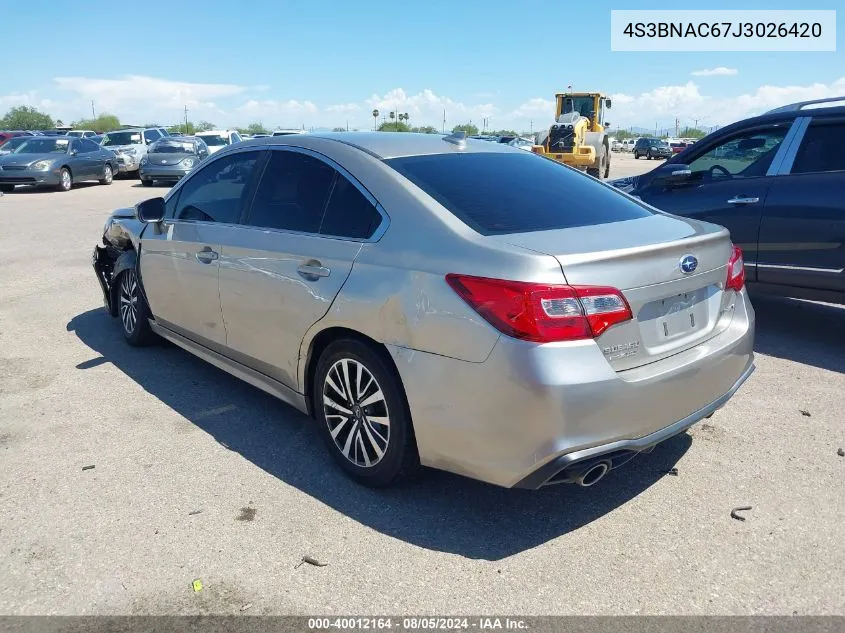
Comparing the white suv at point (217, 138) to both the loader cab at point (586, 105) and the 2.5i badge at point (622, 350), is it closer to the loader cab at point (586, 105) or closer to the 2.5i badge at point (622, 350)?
the loader cab at point (586, 105)

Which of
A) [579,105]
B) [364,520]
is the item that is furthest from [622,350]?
[579,105]

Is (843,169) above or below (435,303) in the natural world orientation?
above

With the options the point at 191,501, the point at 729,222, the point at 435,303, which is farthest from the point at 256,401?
the point at 729,222

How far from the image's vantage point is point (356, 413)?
342 centimetres

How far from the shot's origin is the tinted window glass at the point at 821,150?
5.51 metres

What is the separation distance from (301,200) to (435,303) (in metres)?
1.31

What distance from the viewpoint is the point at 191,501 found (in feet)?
11.1

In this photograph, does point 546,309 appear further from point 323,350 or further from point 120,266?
point 120,266

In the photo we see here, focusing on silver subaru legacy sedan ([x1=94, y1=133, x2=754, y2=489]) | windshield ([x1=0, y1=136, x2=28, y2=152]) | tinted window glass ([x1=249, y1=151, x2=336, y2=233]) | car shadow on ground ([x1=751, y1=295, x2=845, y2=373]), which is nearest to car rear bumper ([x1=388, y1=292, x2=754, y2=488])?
silver subaru legacy sedan ([x1=94, y1=133, x2=754, y2=489])

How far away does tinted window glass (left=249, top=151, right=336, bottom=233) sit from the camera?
3.74 metres

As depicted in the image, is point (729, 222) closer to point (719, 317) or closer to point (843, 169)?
→ point (843, 169)

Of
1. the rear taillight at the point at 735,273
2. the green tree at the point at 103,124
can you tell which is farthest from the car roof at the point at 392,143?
the green tree at the point at 103,124

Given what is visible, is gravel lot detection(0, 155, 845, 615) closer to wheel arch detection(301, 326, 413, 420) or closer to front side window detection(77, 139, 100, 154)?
wheel arch detection(301, 326, 413, 420)

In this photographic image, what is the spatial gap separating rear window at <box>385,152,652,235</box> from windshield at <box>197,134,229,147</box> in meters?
23.0
